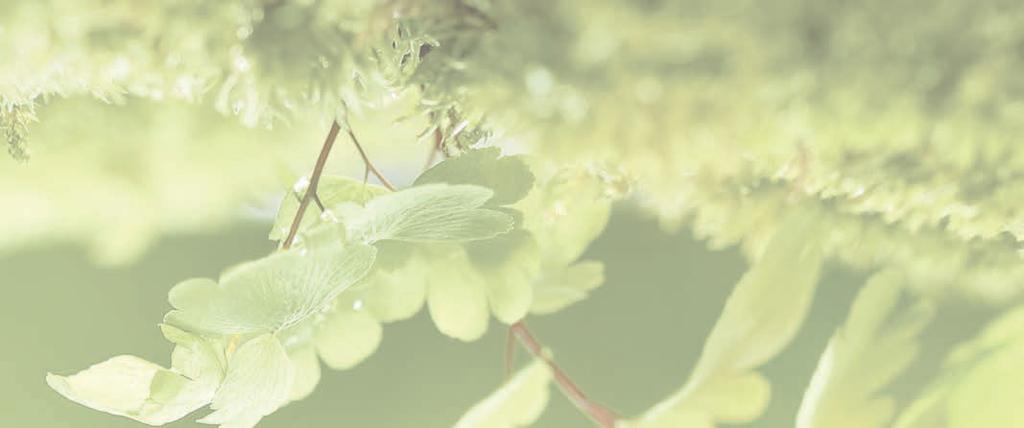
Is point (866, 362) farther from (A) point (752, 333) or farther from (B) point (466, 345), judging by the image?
(B) point (466, 345)

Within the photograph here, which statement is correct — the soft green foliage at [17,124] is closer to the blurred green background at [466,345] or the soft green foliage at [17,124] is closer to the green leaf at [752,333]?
the green leaf at [752,333]

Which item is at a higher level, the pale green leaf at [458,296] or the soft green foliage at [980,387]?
the pale green leaf at [458,296]

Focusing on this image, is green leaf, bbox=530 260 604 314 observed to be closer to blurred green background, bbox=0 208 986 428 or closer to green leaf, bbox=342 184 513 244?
green leaf, bbox=342 184 513 244

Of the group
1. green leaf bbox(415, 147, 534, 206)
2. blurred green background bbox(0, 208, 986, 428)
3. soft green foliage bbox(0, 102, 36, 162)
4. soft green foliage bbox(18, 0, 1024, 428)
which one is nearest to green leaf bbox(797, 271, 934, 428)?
soft green foliage bbox(18, 0, 1024, 428)

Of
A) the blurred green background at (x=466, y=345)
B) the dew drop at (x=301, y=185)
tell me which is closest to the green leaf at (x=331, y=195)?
the dew drop at (x=301, y=185)

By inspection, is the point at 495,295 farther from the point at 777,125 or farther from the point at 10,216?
the point at 10,216
